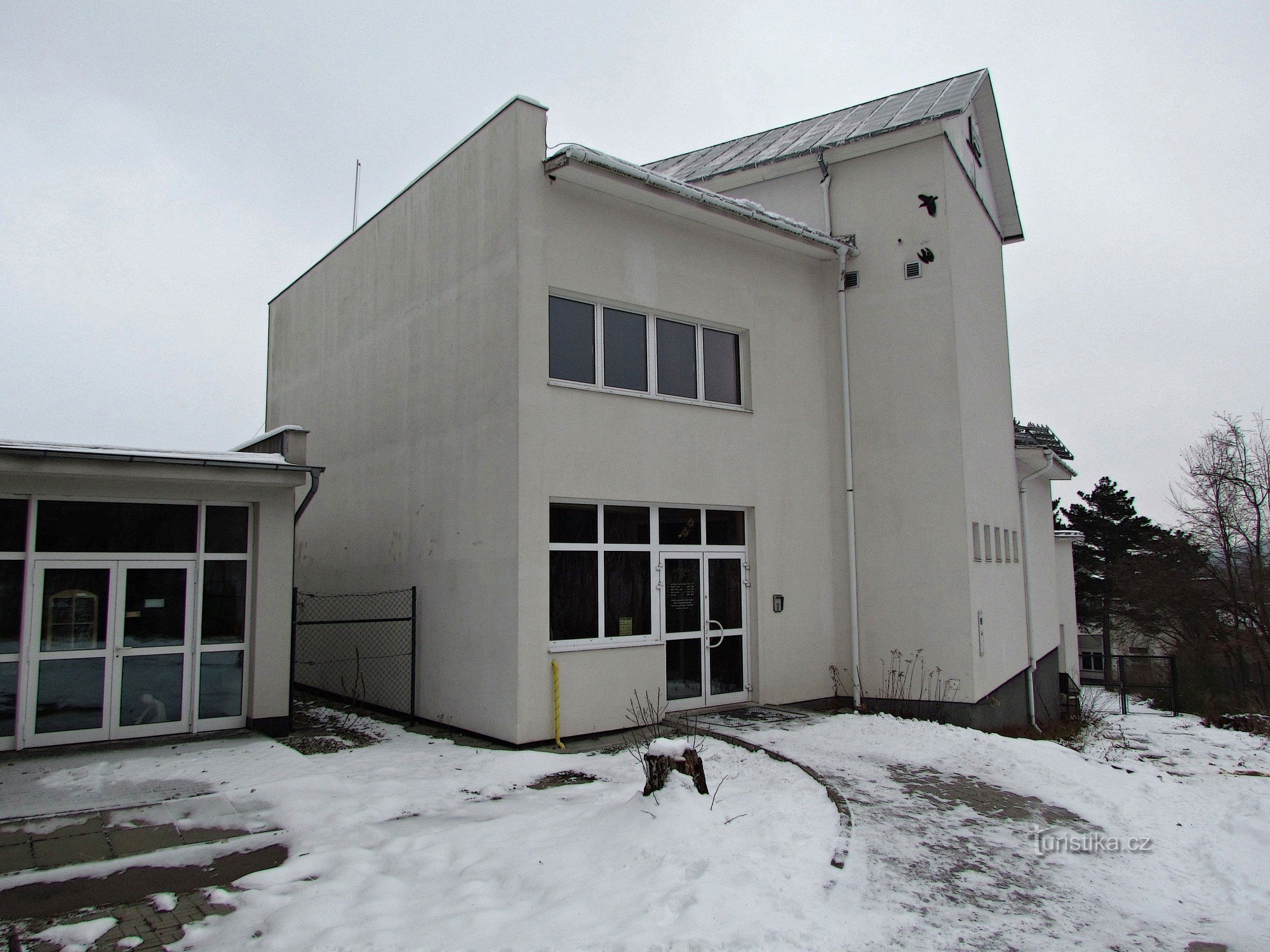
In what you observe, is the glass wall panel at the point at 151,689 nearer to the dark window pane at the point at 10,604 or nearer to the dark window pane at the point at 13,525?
the dark window pane at the point at 10,604

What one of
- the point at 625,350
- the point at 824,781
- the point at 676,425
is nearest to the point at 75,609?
the point at 625,350

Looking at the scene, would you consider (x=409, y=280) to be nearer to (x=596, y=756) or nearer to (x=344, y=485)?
(x=344, y=485)

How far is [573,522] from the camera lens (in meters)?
9.91

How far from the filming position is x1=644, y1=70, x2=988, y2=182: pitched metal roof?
12727 millimetres

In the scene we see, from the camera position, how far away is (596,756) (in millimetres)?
8570

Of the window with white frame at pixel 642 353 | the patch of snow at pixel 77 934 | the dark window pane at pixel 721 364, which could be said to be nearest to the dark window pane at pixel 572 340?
the window with white frame at pixel 642 353

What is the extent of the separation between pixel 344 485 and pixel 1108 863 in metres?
11.0

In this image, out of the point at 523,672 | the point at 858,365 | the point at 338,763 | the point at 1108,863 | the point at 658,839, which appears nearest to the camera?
the point at 658,839

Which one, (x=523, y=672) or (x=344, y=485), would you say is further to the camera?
(x=344, y=485)

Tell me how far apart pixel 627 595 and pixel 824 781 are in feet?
11.6

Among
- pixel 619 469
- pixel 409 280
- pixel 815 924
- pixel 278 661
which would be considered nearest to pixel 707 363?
pixel 619 469

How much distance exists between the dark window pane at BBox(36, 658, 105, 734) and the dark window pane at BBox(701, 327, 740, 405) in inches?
302

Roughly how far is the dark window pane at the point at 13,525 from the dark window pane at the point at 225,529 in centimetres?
171

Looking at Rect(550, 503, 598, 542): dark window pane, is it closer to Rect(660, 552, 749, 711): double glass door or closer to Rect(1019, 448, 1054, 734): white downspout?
Rect(660, 552, 749, 711): double glass door
